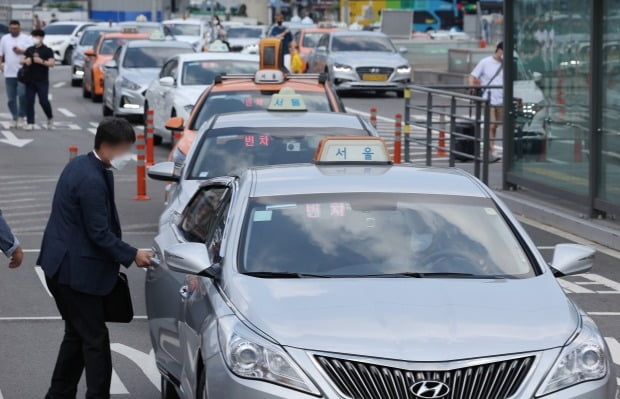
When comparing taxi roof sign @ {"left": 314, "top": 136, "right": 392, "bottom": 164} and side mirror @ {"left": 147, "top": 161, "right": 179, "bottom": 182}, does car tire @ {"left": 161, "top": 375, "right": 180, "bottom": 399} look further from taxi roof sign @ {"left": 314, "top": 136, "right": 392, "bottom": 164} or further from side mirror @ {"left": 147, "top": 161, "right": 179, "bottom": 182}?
side mirror @ {"left": 147, "top": 161, "right": 179, "bottom": 182}

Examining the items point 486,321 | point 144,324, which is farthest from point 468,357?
point 144,324

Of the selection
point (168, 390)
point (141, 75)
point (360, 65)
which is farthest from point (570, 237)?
point (360, 65)

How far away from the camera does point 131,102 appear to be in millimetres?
29016

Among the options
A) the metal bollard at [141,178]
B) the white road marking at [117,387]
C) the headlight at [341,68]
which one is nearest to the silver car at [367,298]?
the white road marking at [117,387]

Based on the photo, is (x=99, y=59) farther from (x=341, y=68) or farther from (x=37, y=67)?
(x=37, y=67)

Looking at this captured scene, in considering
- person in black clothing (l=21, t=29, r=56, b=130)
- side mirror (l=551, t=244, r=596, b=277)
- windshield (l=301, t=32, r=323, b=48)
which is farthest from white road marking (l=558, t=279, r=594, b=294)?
windshield (l=301, t=32, r=323, b=48)

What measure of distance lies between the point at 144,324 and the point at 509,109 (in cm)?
875

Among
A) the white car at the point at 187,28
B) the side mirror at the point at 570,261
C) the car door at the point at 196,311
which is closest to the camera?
the car door at the point at 196,311

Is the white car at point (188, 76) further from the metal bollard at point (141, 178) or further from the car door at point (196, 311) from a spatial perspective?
the car door at point (196, 311)

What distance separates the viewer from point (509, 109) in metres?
18.6

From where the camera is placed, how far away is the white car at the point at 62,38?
56.7 m

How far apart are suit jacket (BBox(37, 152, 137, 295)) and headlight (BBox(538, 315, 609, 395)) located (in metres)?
2.50

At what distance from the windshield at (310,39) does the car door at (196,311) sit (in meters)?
38.2

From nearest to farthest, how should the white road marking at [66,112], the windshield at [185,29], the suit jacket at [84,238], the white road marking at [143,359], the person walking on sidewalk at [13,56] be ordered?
the suit jacket at [84,238] < the white road marking at [143,359] < the person walking on sidewalk at [13,56] < the white road marking at [66,112] < the windshield at [185,29]
